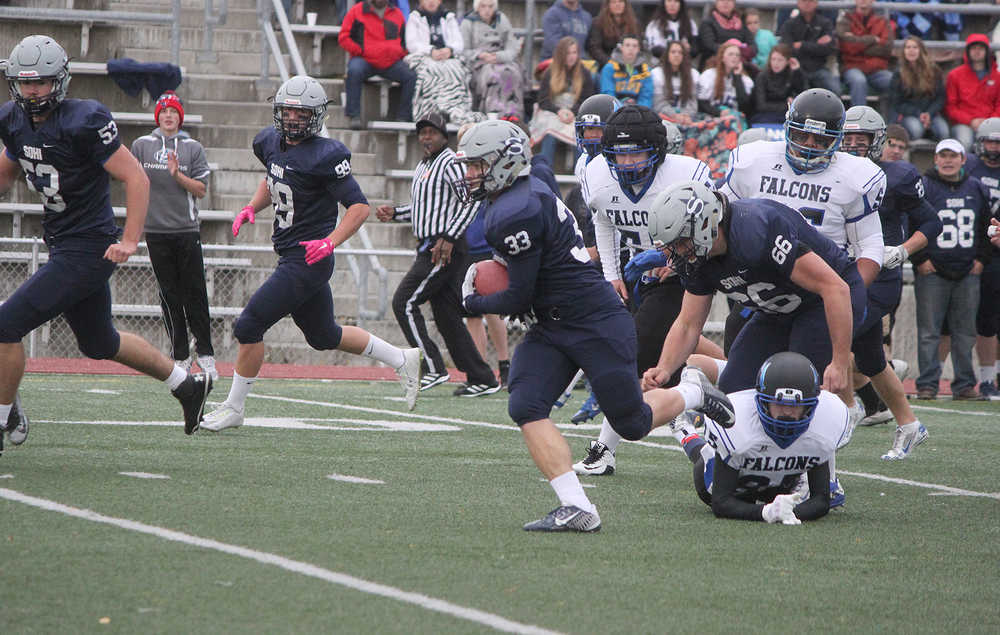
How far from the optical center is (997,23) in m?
16.0

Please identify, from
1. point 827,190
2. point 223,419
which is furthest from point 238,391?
point 827,190

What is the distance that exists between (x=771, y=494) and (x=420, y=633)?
7.73ft

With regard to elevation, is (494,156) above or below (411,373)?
above

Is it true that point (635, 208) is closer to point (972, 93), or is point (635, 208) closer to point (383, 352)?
point (383, 352)

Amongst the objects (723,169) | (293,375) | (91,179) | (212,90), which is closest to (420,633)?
(91,179)

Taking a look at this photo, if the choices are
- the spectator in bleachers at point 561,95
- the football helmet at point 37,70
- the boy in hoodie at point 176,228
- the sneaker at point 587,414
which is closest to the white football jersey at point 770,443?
the football helmet at point 37,70

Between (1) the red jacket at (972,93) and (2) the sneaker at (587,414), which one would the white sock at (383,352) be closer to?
(2) the sneaker at (587,414)

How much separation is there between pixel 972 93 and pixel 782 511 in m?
10.2

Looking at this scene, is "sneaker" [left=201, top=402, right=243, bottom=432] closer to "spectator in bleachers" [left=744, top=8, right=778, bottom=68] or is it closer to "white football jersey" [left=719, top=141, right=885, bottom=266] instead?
"white football jersey" [left=719, top=141, right=885, bottom=266]

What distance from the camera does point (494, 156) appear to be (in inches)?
191

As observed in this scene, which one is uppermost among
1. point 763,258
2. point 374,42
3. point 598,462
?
point 374,42

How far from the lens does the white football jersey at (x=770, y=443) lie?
5172 mm

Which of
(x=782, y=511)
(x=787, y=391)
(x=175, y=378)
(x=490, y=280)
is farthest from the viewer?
(x=175, y=378)

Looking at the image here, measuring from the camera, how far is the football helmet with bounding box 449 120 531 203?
486 centimetres
